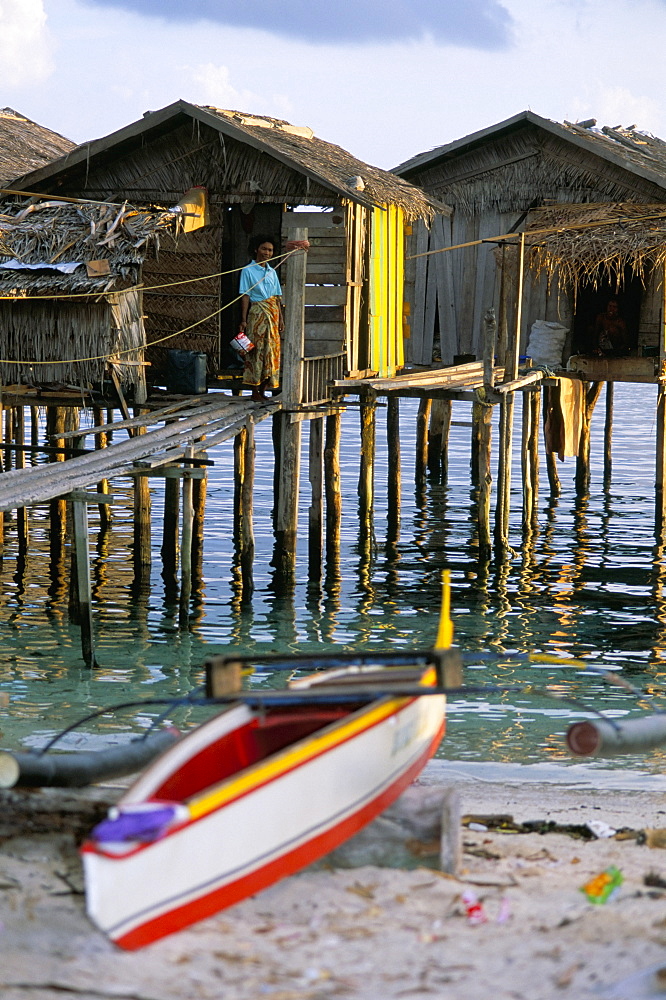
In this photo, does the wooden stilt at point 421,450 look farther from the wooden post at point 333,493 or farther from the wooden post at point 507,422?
the wooden post at point 333,493

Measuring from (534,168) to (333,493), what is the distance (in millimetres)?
6369

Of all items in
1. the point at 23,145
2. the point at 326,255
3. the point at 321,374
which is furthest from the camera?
the point at 23,145

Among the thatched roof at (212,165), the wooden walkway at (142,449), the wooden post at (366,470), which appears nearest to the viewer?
the wooden walkway at (142,449)

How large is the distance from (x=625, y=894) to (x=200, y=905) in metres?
2.10

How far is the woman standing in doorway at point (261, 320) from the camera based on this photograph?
46.6ft

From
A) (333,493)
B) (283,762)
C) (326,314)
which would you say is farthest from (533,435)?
(283,762)

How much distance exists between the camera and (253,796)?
17.1 ft

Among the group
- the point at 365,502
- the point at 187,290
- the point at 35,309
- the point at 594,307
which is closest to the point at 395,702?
the point at 35,309

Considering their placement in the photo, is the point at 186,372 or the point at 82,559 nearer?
the point at 82,559

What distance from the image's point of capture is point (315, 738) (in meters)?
5.58

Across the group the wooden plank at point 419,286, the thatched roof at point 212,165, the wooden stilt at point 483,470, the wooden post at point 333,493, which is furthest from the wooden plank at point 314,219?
the wooden plank at point 419,286

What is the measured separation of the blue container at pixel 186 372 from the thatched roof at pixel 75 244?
1823 mm

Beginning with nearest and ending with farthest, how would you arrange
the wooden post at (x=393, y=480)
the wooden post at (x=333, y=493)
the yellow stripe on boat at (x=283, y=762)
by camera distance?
the yellow stripe on boat at (x=283, y=762), the wooden post at (x=333, y=493), the wooden post at (x=393, y=480)

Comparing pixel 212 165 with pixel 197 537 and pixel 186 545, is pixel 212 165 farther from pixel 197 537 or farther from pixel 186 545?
pixel 186 545
